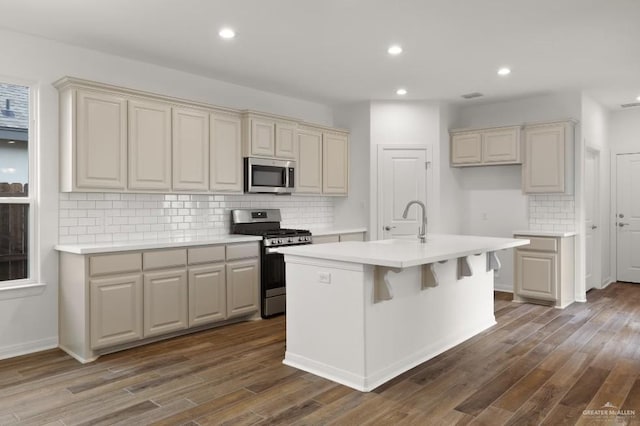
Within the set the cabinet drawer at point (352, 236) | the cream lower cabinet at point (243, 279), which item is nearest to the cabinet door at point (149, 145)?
the cream lower cabinet at point (243, 279)

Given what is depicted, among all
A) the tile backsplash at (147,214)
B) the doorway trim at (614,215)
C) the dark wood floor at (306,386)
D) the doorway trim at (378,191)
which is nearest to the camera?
the dark wood floor at (306,386)

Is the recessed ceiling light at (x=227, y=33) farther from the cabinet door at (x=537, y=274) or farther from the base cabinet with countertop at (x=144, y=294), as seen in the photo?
the cabinet door at (x=537, y=274)

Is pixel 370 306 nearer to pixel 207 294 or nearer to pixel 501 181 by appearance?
pixel 207 294

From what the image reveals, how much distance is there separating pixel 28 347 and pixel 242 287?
6.23 feet

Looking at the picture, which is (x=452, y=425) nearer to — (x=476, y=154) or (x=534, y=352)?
(x=534, y=352)

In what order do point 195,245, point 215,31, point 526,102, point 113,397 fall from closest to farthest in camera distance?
point 113,397, point 215,31, point 195,245, point 526,102

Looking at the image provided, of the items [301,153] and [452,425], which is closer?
[452,425]

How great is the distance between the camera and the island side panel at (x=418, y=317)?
3.21 metres

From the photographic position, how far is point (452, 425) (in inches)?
103

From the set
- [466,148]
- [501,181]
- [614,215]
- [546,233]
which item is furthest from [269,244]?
[614,215]

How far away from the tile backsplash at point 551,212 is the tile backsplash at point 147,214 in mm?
3261

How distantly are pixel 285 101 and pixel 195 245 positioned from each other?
98.9 inches

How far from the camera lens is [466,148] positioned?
652 centimetres

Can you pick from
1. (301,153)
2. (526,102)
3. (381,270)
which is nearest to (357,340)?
(381,270)
